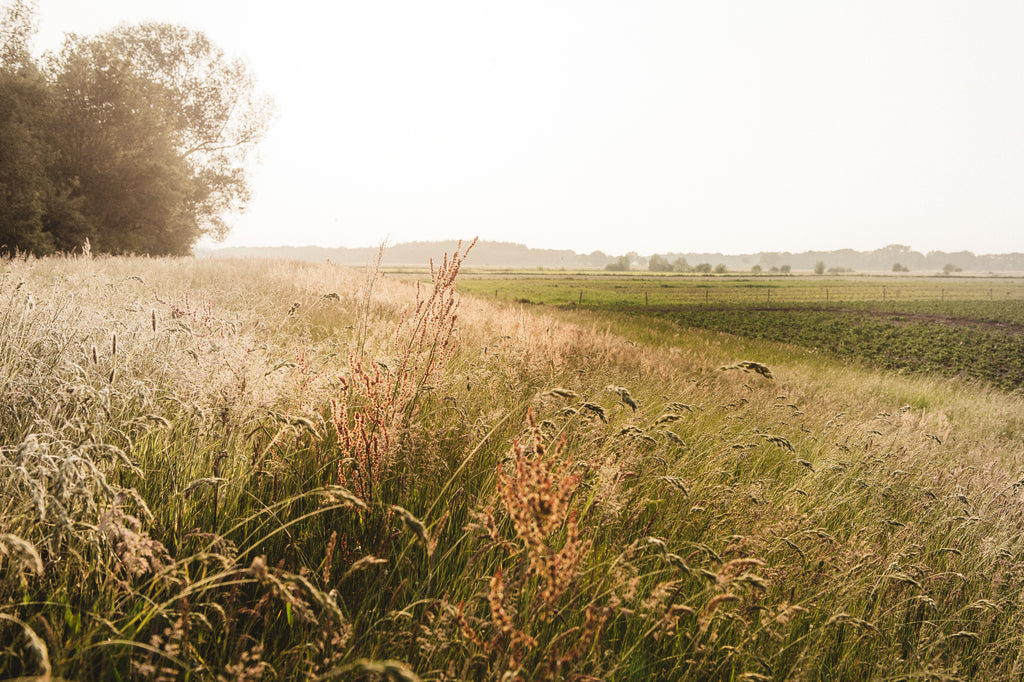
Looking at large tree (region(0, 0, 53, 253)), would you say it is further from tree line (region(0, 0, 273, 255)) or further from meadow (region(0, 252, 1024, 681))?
meadow (region(0, 252, 1024, 681))

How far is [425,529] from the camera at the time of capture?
1562 millimetres

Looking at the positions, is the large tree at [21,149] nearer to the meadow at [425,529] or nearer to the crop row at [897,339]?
the meadow at [425,529]

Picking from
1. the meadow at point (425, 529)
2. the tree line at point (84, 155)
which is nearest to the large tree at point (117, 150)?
the tree line at point (84, 155)

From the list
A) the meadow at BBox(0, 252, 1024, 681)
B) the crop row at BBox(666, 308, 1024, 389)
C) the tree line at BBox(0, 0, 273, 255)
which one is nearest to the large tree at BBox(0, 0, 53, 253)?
the tree line at BBox(0, 0, 273, 255)

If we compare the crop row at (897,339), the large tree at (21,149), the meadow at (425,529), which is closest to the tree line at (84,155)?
the large tree at (21,149)

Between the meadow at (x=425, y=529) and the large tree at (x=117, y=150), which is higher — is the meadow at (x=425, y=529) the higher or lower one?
the lower one

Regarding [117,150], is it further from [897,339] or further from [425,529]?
[897,339]

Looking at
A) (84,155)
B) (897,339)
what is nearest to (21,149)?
(84,155)

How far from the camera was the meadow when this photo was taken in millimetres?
1587

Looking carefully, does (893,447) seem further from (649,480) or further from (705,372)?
(649,480)

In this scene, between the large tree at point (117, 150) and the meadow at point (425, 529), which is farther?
the large tree at point (117, 150)

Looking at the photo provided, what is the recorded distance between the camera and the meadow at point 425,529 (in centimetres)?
159

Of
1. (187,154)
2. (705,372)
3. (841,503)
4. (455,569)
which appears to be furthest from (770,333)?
(187,154)

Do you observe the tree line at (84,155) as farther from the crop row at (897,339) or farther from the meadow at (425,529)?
the crop row at (897,339)
